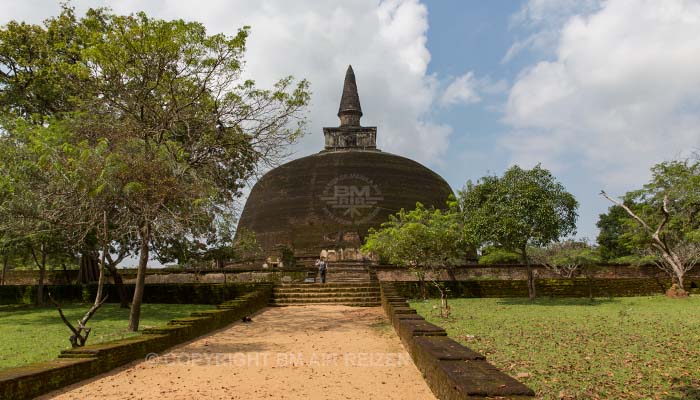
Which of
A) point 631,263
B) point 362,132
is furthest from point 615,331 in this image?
point 362,132

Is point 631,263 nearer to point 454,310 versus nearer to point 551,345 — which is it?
point 454,310

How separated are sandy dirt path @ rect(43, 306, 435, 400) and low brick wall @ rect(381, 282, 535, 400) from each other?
29 cm

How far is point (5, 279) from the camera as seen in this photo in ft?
106

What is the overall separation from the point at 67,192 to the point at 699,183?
24918mm

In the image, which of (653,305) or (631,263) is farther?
(631,263)

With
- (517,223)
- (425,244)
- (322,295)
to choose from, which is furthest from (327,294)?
(517,223)

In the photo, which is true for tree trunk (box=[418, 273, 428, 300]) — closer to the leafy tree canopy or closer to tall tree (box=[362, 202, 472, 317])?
tall tree (box=[362, 202, 472, 317])

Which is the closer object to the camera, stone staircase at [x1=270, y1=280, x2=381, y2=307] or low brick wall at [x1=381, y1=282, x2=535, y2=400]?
low brick wall at [x1=381, y1=282, x2=535, y2=400]

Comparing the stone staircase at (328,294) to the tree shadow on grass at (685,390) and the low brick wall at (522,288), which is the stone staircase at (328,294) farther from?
the tree shadow on grass at (685,390)

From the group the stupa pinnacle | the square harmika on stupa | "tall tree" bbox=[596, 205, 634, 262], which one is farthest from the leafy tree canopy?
"tall tree" bbox=[596, 205, 634, 262]

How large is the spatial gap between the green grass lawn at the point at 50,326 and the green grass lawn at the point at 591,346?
7.59 metres

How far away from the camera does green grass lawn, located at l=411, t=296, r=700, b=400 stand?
18.8 feet

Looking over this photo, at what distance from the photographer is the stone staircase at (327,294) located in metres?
17.4

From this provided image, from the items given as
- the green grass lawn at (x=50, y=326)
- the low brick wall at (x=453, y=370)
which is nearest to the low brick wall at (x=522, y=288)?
the green grass lawn at (x=50, y=326)
